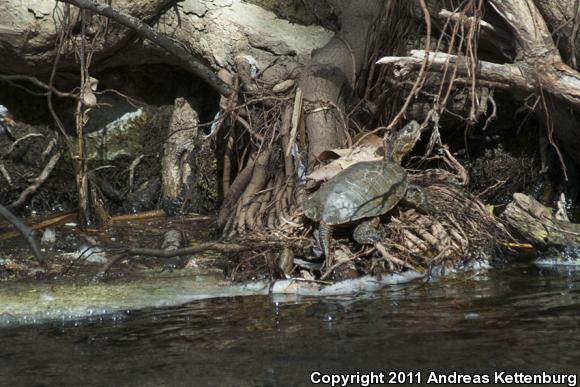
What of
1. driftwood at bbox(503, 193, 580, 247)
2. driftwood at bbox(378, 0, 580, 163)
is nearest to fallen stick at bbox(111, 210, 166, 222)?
driftwood at bbox(378, 0, 580, 163)

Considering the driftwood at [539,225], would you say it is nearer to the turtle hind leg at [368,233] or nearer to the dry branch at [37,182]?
the turtle hind leg at [368,233]

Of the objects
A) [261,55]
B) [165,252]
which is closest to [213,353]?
[165,252]

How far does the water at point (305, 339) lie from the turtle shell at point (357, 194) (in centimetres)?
78

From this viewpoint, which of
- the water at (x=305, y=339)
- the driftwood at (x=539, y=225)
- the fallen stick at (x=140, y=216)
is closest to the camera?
the water at (x=305, y=339)

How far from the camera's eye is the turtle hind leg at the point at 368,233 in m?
6.36

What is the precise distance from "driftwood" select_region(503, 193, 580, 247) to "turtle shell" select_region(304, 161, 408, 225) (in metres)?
0.88

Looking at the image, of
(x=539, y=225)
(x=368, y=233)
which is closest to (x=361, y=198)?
(x=368, y=233)

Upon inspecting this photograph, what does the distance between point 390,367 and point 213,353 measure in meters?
0.97

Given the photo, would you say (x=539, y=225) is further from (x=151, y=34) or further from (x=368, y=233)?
(x=151, y=34)

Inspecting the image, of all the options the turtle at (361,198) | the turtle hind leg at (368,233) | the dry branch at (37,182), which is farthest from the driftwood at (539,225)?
the dry branch at (37,182)

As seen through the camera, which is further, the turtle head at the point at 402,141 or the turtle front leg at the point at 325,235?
the turtle head at the point at 402,141

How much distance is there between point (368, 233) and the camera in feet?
21.0

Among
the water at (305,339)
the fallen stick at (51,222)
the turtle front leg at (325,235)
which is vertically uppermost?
the turtle front leg at (325,235)

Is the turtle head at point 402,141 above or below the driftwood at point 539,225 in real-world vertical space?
above
